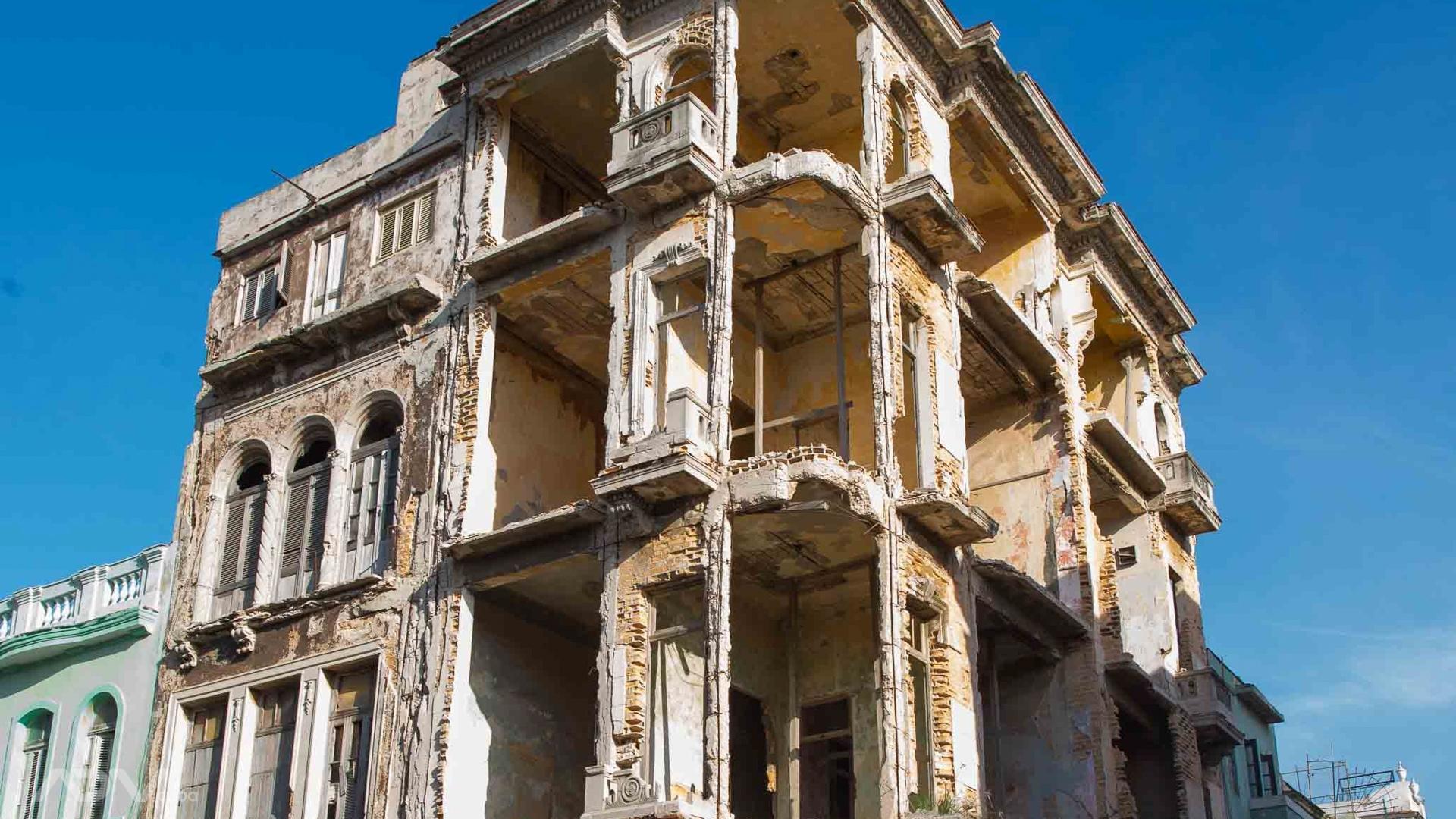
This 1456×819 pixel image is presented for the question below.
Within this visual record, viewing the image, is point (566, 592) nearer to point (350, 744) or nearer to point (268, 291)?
point (350, 744)

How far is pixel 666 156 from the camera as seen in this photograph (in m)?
21.3

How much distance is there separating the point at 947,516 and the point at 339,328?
10007 mm

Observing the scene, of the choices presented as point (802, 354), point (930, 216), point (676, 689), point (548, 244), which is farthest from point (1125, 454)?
point (676, 689)

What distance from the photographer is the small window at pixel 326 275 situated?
26.1 metres

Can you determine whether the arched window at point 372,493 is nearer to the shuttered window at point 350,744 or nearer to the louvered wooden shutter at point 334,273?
the shuttered window at point 350,744

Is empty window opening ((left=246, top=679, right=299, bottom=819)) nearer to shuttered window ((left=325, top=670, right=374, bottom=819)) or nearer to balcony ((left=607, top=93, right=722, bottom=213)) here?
shuttered window ((left=325, top=670, right=374, bottom=819))

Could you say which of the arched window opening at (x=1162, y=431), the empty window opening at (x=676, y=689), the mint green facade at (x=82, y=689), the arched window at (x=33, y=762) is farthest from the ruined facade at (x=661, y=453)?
the arched window opening at (x=1162, y=431)

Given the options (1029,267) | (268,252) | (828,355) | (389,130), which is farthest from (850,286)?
(268,252)

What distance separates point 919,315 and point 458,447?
6.64 metres

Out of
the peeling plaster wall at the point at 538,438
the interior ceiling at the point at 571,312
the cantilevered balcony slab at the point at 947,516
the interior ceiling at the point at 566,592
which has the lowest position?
the interior ceiling at the point at 566,592

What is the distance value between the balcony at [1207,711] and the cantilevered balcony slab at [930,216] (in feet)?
37.9

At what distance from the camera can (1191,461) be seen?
32.3 m

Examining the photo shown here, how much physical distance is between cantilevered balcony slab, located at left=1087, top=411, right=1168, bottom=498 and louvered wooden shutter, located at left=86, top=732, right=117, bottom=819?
17.0 meters

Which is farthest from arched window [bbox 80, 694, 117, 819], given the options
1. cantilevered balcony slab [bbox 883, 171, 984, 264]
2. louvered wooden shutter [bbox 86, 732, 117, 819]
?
cantilevered balcony slab [bbox 883, 171, 984, 264]
